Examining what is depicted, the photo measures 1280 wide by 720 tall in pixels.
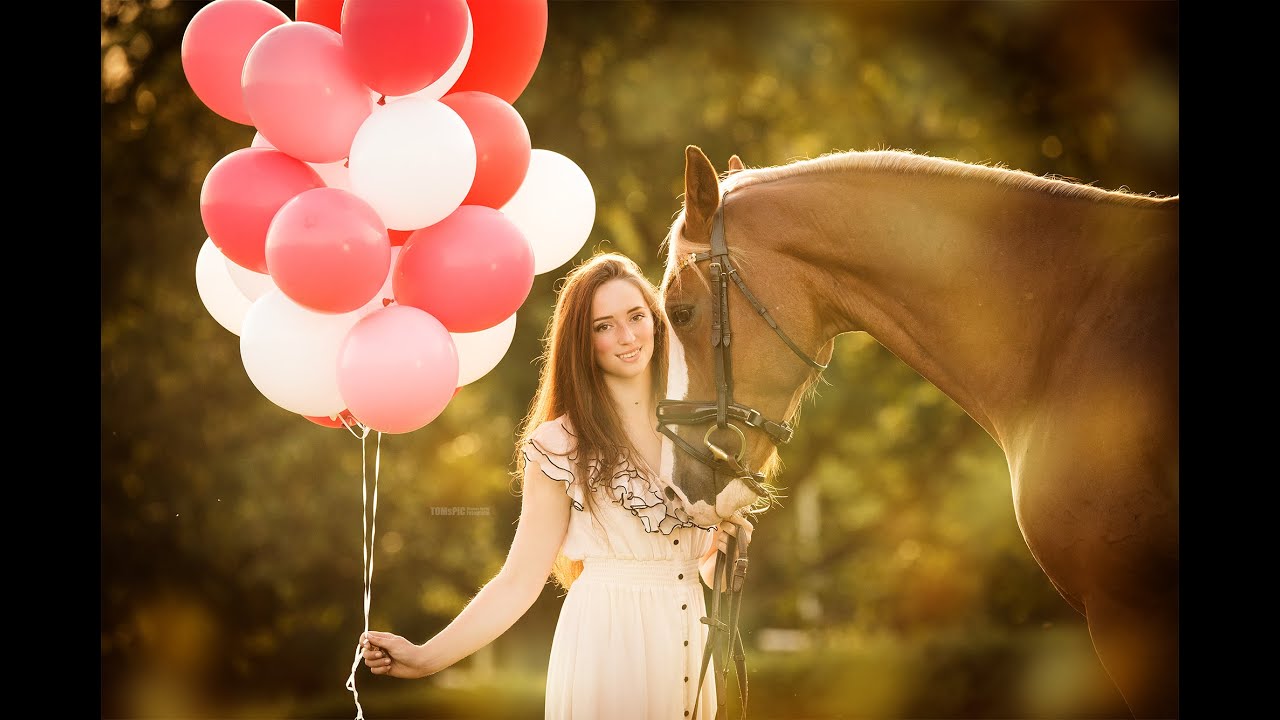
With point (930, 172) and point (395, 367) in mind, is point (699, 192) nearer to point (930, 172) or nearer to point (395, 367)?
point (930, 172)

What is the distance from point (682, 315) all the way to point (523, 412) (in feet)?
10.8

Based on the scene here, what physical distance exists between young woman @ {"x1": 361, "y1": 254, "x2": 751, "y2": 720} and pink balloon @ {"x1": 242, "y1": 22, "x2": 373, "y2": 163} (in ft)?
2.48

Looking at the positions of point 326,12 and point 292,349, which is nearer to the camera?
point 292,349

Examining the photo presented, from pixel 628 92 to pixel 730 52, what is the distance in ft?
2.24

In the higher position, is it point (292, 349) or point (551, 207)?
point (551, 207)

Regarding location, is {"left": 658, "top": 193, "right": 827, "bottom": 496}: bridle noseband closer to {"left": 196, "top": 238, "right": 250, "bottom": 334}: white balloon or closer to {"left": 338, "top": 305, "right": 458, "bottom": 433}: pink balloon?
{"left": 338, "top": 305, "right": 458, "bottom": 433}: pink balloon

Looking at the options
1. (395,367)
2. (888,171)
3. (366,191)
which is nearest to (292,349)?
(395,367)

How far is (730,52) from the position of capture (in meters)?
5.59

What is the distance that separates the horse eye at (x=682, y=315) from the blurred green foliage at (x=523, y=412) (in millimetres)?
3052

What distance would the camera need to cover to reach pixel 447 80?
8.81 feet

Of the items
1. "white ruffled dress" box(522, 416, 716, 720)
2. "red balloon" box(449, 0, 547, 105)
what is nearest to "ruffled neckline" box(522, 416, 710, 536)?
"white ruffled dress" box(522, 416, 716, 720)

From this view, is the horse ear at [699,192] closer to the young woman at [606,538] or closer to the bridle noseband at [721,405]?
the bridle noseband at [721,405]

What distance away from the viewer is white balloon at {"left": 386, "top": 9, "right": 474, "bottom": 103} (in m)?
2.54

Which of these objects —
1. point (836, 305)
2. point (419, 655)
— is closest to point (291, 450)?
point (419, 655)
